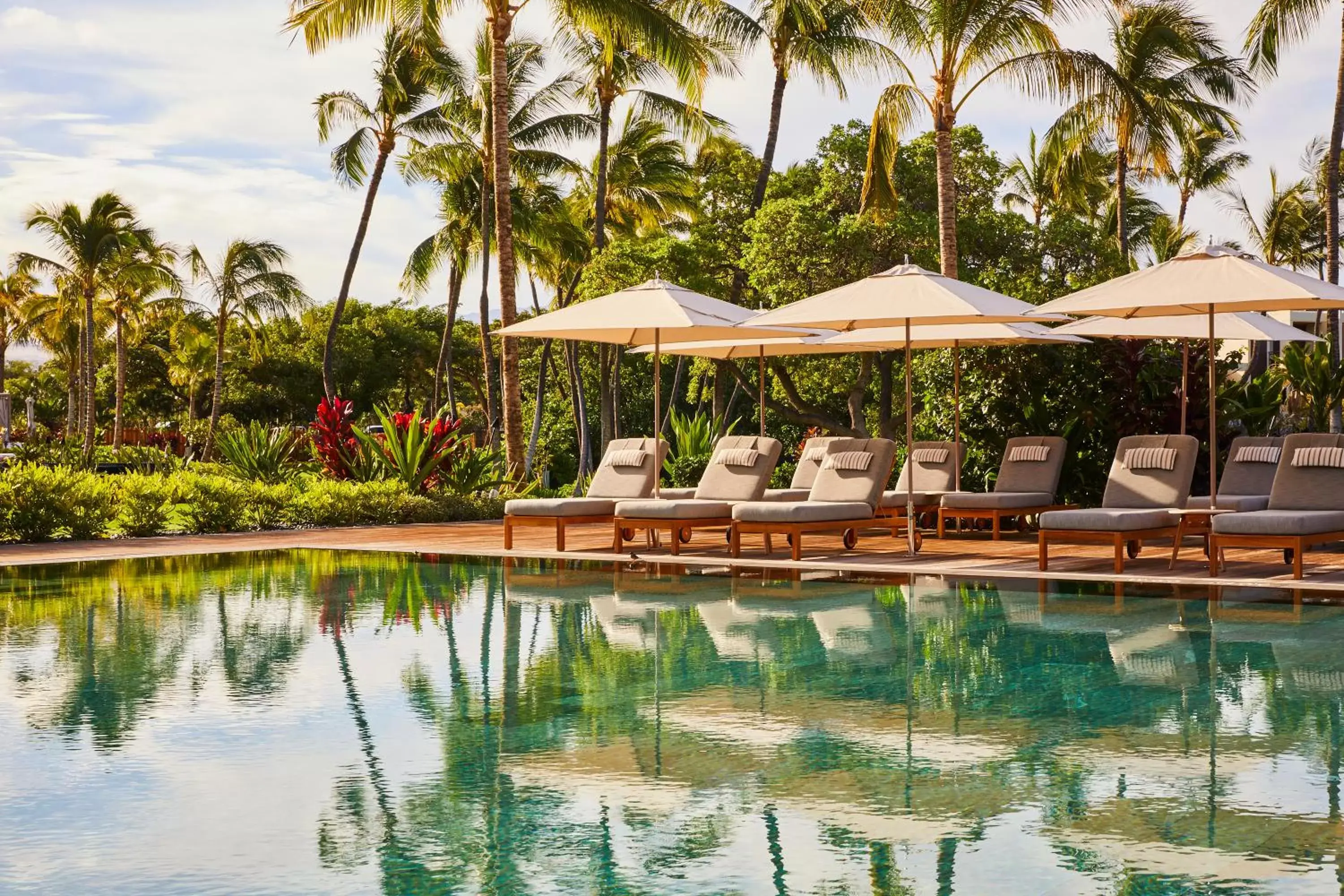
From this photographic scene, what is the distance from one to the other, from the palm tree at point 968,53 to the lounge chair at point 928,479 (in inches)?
176

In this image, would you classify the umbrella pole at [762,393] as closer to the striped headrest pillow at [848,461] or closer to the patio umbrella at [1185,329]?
the striped headrest pillow at [848,461]

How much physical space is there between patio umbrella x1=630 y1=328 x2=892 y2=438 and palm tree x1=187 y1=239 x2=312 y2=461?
32.9 metres


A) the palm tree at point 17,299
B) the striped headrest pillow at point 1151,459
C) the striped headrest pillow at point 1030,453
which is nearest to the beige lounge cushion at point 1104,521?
the striped headrest pillow at point 1151,459

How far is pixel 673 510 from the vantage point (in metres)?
12.5

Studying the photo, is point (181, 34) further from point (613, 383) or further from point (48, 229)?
point (48, 229)

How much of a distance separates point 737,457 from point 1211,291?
15.9ft

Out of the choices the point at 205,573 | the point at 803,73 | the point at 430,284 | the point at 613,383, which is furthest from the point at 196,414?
the point at 205,573

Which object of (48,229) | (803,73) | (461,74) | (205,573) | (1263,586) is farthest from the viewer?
(48,229)

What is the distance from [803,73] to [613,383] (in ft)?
38.8

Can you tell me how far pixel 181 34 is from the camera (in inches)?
858

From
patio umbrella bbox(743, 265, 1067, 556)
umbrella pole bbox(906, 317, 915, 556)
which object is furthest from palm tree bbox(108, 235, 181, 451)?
patio umbrella bbox(743, 265, 1067, 556)

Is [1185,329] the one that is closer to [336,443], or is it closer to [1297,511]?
[1297,511]

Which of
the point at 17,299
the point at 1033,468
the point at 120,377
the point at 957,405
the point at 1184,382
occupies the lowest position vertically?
the point at 1033,468

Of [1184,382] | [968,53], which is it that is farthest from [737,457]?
[968,53]
